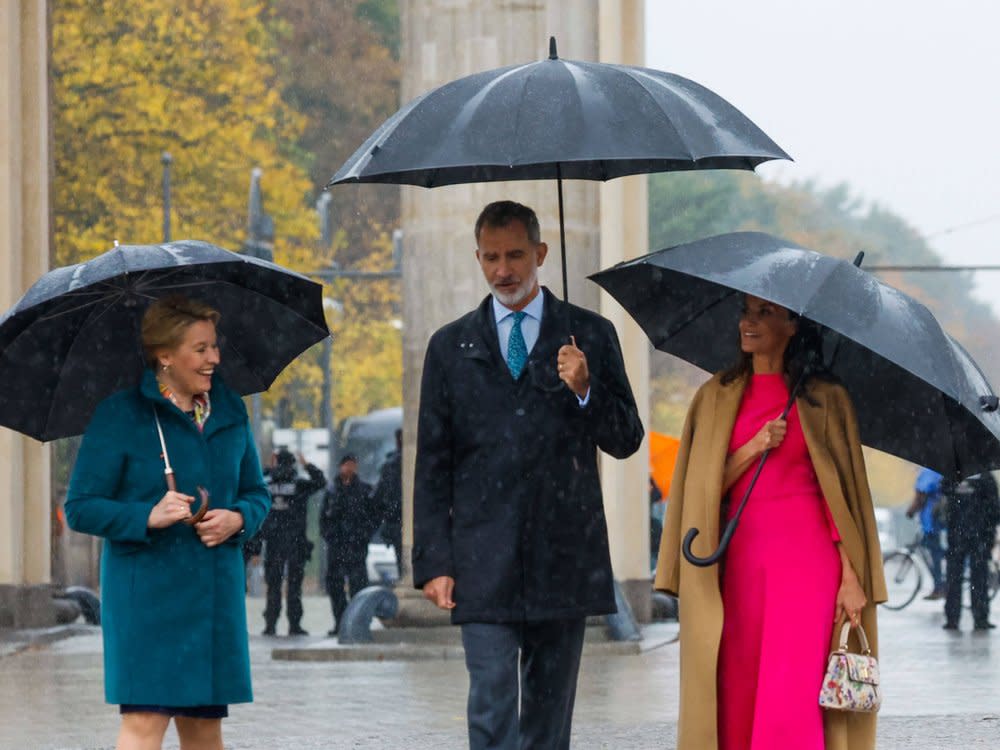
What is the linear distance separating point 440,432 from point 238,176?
28.2 meters

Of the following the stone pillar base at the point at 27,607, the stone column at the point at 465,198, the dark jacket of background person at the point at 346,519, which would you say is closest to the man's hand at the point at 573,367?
the stone column at the point at 465,198

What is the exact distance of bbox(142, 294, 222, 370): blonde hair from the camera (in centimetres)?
632

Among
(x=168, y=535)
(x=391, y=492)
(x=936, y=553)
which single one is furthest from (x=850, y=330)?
(x=936, y=553)

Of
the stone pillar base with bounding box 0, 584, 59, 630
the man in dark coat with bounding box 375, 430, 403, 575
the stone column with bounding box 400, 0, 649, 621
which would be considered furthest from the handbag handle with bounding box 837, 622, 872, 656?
the man in dark coat with bounding box 375, 430, 403, 575

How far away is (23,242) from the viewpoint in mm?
18359

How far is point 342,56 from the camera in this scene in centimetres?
4653

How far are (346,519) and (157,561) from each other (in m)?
14.8

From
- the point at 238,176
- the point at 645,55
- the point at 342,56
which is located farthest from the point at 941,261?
the point at 645,55

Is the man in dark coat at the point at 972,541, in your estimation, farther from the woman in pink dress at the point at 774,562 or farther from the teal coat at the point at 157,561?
the teal coat at the point at 157,561

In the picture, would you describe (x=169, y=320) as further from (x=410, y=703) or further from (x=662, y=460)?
(x=662, y=460)

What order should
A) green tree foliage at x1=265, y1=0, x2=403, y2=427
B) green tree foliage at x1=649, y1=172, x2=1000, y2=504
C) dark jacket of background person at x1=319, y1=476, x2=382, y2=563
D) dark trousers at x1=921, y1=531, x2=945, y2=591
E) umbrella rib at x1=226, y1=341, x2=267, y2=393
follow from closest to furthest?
umbrella rib at x1=226, y1=341, x2=267, y2=393, dark jacket of background person at x1=319, y1=476, x2=382, y2=563, dark trousers at x1=921, y1=531, x2=945, y2=591, green tree foliage at x1=265, y1=0, x2=403, y2=427, green tree foliage at x1=649, y1=172, x2=1000, y2=504

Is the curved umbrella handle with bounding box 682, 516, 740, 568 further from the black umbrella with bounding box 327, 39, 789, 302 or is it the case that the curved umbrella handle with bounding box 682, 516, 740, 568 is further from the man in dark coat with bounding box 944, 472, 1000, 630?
the man in dark coat with bounding box 944, 472, 1000, 630

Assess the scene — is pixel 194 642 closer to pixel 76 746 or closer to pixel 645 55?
pixel 76 746

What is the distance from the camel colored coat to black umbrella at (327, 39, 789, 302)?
0.75 m
